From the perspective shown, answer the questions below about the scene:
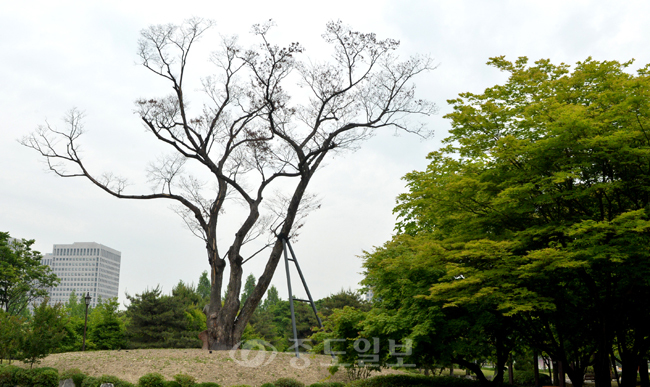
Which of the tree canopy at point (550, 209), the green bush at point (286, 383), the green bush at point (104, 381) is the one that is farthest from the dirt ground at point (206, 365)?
the tree canopy at point (550, 209)

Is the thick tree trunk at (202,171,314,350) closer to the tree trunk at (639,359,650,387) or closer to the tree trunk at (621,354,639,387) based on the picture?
the tree trunk at (621,354,639,387)

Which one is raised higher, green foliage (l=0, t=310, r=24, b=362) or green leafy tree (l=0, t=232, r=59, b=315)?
green leafy tree (l=0, t=232, r=59, b=315)

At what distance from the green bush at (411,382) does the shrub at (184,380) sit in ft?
16.8

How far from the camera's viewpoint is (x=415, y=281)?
37.9 ft

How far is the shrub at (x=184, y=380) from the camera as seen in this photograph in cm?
1267

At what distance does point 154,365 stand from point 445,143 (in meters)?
11.4

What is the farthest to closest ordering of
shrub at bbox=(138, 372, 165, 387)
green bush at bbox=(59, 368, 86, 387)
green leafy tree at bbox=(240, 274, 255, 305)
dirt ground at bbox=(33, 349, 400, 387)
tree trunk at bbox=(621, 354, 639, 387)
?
green leafy tree at bbox=(240, 274, 255, 305) < dirt ground at bbox=(33, 349, 400, 387) < green bush at bbox=(59, 368, 86, 387) < shrub at bbox=(138, 372, 165, 387) < tree trunk at bbox=(621, 354, 639, 387)

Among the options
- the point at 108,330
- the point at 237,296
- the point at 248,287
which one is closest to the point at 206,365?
the point at 237,296

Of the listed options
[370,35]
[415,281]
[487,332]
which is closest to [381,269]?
[415,281]

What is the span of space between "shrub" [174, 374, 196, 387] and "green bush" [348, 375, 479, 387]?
5.13 metres

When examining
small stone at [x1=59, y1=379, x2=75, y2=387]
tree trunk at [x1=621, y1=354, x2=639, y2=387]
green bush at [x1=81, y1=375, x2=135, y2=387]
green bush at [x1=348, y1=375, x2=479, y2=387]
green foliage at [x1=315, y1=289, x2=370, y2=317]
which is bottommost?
green bush at [x1=348, y1=375, x2=479, y2=387]

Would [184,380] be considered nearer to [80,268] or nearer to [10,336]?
[10,336]

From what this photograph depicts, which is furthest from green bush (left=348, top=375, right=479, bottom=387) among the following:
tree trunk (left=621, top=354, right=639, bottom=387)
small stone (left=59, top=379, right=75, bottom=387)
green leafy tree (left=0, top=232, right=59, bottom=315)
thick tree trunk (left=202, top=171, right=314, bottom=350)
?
green leafy tree (left=0, top=232, right=59, bottom=315)

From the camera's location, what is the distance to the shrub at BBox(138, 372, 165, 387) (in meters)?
12.4
